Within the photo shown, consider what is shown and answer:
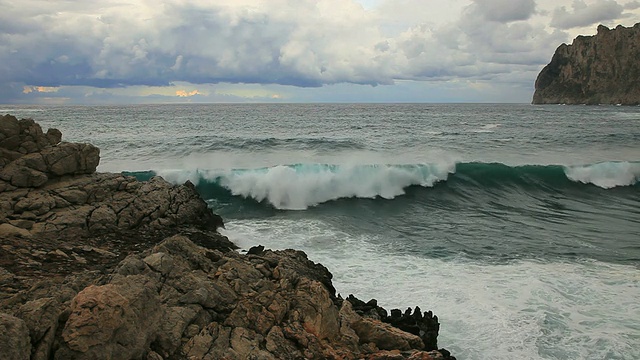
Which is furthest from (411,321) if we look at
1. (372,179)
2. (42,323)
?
(372,179)

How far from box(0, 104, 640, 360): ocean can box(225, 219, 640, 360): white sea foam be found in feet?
0.11

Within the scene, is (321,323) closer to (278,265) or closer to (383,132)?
→ (278,265)

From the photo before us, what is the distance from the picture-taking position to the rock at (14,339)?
176 inches

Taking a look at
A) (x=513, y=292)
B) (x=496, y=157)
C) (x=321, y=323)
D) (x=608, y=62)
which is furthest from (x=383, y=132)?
(x=608, y=62)

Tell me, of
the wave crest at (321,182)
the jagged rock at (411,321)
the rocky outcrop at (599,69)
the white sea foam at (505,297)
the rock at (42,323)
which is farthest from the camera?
the rocky outcrop at (599,69)

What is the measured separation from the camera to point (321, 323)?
6902 mm

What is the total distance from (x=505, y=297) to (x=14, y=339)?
27.6 ft

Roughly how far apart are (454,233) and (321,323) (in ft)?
31.1

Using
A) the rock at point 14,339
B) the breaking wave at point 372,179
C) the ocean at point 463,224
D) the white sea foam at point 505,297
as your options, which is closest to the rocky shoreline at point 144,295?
the rock at point 14,339

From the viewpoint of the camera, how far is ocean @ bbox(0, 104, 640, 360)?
8828mm

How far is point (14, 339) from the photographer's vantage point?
180 inches

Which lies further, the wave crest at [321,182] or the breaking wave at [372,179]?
the breaking wave at [372,179]

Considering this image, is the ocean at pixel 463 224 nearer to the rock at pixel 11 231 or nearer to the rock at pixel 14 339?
the rock at pixel 11 231

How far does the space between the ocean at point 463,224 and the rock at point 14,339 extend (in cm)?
600
